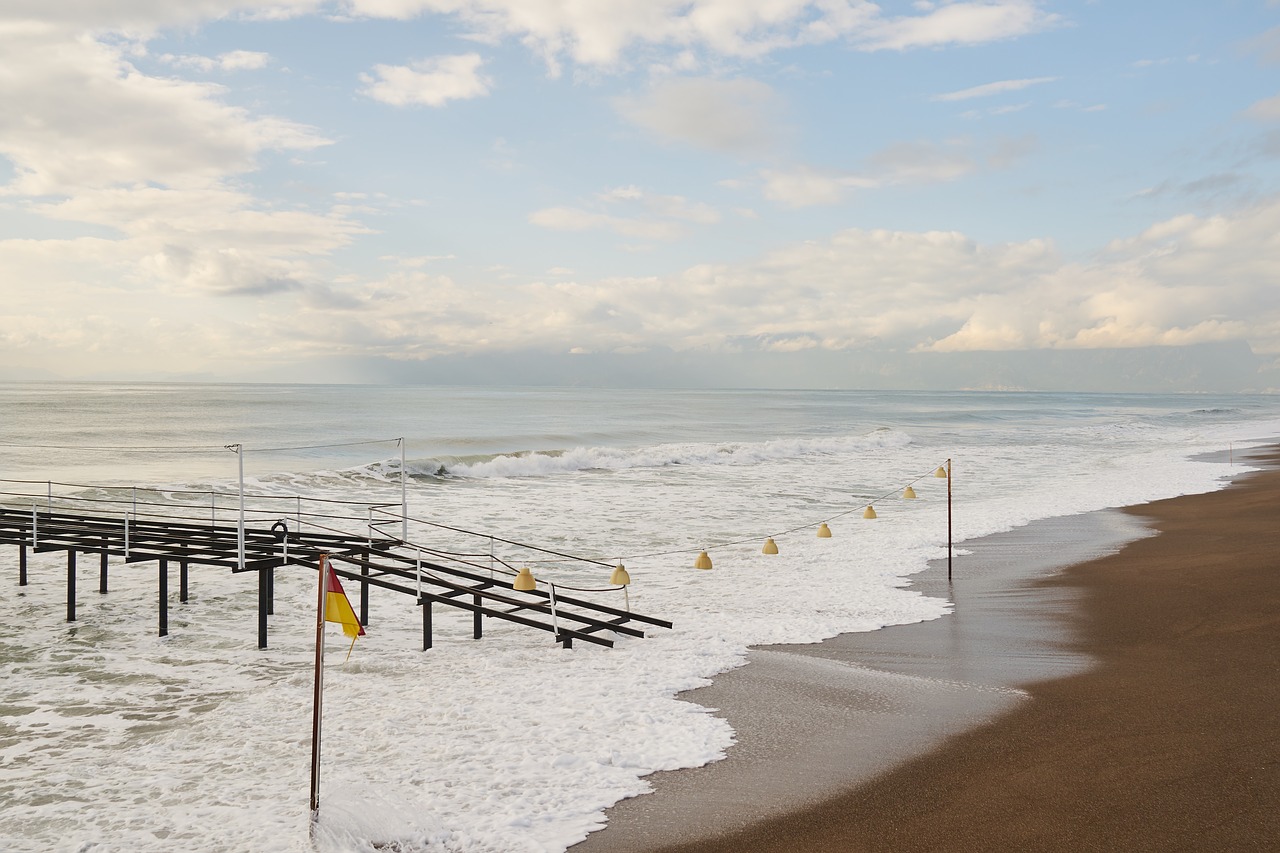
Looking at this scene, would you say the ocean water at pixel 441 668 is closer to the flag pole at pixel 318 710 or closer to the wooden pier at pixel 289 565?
the flag pole at pixel 318 710

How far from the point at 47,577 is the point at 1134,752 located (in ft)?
61.6

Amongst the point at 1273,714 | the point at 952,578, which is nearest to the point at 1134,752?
the point at 1273,714

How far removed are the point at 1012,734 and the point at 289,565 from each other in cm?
1178

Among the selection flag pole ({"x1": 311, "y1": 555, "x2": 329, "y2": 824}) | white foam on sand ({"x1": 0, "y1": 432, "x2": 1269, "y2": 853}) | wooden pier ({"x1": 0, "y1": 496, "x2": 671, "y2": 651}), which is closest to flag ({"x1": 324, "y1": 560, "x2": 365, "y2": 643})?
flag pole ({"x1": 311, "y1": 555, "x2": 329, "y2": 824})

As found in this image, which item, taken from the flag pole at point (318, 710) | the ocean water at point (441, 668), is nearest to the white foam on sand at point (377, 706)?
the ocean water at point (441, 668)

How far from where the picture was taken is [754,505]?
91.6 ft

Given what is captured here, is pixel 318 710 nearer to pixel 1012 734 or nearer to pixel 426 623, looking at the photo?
pixel 426 623

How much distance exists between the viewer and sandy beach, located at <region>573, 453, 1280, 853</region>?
644 centimetres

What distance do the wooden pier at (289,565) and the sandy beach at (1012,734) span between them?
3.03 m

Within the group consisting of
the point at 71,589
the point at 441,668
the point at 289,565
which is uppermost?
the point at 289,565

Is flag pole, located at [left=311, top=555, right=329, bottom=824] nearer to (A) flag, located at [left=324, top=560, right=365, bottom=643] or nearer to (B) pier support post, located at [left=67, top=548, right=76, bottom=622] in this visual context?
(A) flag, located at [left=324, top=560, right=365, bottom=643]

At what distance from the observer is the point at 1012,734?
8.24 meters

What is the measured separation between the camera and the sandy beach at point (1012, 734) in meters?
6.44

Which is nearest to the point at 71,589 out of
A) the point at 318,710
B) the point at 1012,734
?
the point at 318,710
